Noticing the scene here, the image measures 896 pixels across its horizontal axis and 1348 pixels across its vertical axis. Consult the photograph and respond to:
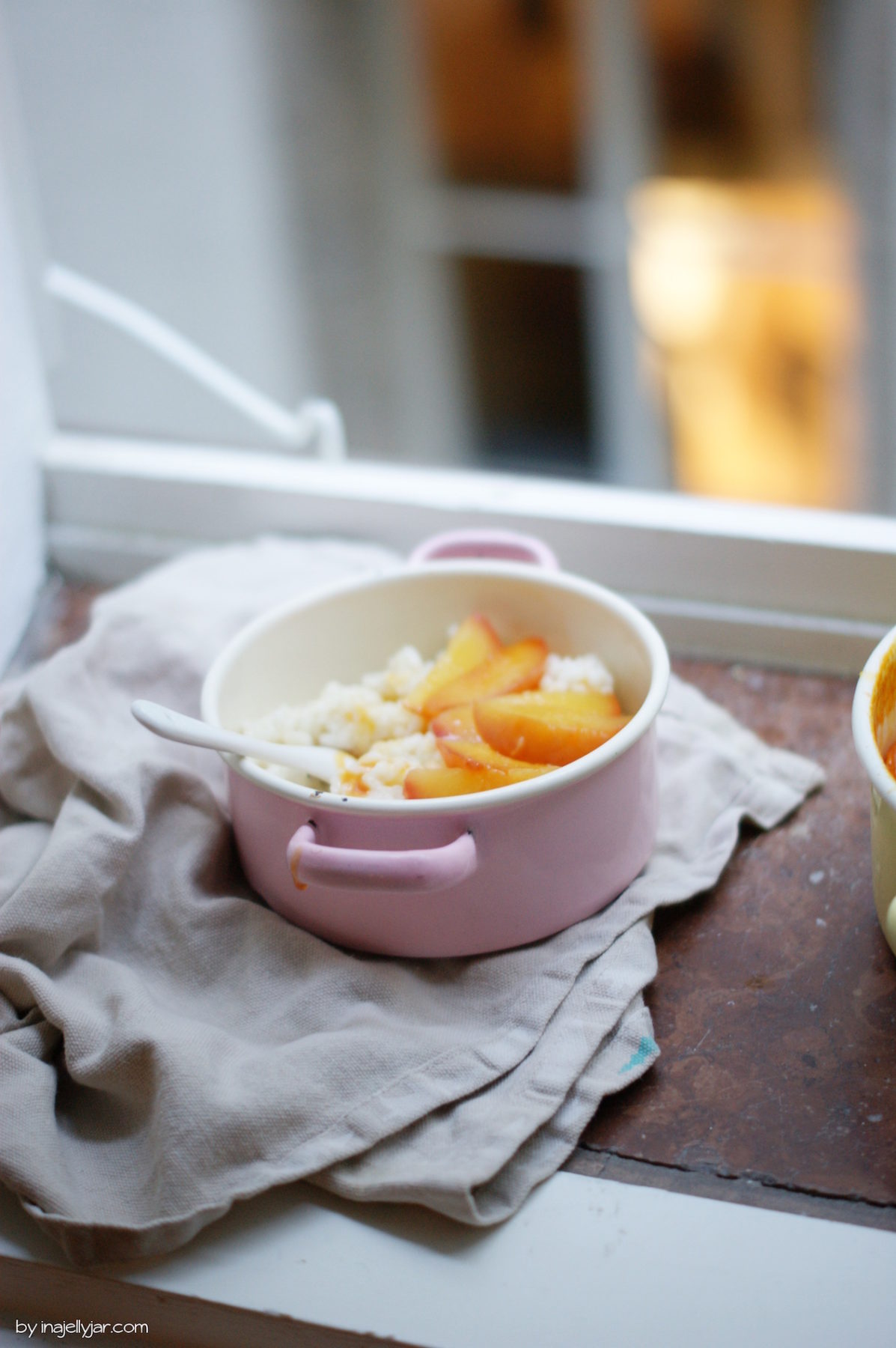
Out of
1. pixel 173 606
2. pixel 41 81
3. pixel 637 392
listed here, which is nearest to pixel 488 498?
pixel 173 606

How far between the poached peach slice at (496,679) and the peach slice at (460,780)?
7 cm

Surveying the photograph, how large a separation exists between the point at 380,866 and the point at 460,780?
69 millimetres

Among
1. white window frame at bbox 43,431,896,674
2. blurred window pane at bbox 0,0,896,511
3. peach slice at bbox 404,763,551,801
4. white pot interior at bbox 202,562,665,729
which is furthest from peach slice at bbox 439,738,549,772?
blurred window pane at bbox 0,0,896,511

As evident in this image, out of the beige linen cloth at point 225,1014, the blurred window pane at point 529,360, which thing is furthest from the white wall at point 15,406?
the blurred window pane at point 529,360

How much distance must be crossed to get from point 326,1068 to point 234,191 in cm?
197

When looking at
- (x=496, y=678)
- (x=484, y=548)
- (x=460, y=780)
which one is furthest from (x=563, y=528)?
(x=460, y=780)

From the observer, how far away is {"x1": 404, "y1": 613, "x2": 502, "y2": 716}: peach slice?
0.73 m

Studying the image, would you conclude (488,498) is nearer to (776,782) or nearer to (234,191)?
(776,782)

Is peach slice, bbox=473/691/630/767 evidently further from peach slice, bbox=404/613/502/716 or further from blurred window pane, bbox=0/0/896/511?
blurred window pane, bbox=0/0/896/511

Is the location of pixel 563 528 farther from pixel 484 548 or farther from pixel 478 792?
pixel 478 792

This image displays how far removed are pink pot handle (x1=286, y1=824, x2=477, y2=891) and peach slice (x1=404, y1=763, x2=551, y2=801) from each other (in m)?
0.03

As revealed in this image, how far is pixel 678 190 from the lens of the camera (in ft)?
9.02

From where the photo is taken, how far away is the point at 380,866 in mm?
586

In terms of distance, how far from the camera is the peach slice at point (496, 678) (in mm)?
716
